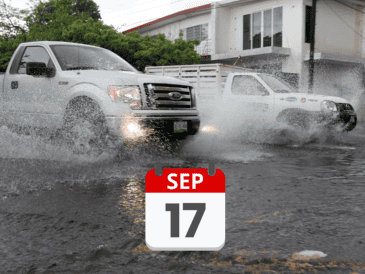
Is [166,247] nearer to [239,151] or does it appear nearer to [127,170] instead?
[127,170]

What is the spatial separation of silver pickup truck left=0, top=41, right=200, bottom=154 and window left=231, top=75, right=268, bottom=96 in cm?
323

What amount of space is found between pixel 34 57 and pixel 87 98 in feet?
6.03

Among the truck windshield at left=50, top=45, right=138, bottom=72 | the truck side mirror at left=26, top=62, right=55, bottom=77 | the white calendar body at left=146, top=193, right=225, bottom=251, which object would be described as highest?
the truck windshield at left=50, top=45, right=138, bottom=72

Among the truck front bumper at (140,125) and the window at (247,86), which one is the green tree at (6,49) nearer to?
the window at (247,86)

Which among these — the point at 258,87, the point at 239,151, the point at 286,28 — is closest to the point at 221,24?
the point at 286,28

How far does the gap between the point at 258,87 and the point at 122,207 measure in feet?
23.9

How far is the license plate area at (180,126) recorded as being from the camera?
23.9ft

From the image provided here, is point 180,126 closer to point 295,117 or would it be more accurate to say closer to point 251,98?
point 251,98

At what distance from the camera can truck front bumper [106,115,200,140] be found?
259 inches

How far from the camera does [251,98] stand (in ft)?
34.8

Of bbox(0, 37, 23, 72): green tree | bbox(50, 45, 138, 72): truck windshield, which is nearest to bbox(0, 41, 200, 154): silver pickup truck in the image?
bbox(50, 45, 138, 72): truck windshield

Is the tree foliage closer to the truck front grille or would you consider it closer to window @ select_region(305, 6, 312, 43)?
window @ select_region(305, 6, 312, 43)

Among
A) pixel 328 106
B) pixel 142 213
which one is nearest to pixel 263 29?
pixel 328 106

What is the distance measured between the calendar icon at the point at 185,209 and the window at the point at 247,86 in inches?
363
